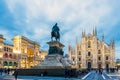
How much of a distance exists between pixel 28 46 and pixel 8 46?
608 inches

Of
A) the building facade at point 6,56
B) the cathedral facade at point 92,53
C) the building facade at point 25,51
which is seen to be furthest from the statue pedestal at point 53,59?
the cathedral facade at point 92,53

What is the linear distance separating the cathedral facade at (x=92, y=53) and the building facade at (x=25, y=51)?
16.8m

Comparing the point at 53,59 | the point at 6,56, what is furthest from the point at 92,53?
the point at 53,59

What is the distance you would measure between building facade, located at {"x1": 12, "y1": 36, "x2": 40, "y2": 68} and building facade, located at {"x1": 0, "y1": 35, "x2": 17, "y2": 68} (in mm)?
2436

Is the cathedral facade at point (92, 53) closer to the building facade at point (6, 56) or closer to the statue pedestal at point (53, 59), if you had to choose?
Answer: the building facade at point (6, 56)

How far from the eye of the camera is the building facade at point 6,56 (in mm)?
67938

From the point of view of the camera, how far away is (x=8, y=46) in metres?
72.9

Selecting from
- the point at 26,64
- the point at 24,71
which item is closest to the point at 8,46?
the point at 26,64

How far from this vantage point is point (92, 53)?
308 ft

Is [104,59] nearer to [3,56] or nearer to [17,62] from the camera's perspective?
[17,62]

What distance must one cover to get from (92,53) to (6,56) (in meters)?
40.9

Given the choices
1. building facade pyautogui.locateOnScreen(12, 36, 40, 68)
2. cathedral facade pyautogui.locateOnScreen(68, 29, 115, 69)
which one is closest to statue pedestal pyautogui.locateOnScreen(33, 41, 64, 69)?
building facade pyautogui.locateOnScreen(12, 36, 40, 68)

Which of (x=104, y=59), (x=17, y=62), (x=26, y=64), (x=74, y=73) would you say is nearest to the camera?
(x=74, y=73)

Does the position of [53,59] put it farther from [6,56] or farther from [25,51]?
[25,51]
